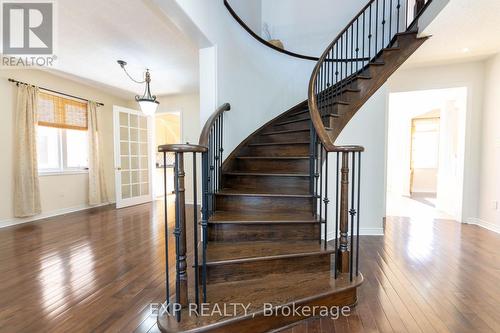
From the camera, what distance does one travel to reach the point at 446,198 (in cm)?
466

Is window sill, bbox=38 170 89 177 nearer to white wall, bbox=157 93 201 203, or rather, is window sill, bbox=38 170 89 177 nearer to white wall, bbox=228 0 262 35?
white wall, bbox=157 93 201 203

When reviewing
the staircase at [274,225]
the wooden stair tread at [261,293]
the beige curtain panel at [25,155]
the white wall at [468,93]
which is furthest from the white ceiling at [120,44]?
the white wall at [468,93]

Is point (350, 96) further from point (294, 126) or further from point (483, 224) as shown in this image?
point (483, 224)

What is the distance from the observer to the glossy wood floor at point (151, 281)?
1573 millimetres

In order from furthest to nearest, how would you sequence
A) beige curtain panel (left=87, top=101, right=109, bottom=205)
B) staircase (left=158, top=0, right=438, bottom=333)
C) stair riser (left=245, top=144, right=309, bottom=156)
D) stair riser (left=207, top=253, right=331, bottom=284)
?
beige curtain panel (left=87, top=101, right=109, bottom=205), stair riser (left=245, top=144, right=309, bottom=156), stair riser (left=207, top=253, right=331, bottom=284), staircase (left=158, top=0, right=438, bottom=333)

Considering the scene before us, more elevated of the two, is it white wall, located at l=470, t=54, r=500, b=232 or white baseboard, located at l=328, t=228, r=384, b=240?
white wall, located at l=470, t=54, r=500, b=232

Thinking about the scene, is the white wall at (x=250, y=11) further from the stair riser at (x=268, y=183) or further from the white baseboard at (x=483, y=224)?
the white baseboard at (x=483, y=224)

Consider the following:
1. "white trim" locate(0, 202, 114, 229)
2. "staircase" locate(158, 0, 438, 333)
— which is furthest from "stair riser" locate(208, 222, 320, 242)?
"white trim" locate(0, 202, 114, 229)

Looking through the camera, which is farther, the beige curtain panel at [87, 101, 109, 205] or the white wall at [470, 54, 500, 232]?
the beige curtain panel at [87, 101, 109, 205]

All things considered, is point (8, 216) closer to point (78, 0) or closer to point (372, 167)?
point (78, 0)

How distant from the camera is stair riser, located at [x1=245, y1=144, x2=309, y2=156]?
2.87m

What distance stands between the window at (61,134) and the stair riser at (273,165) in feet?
12.7

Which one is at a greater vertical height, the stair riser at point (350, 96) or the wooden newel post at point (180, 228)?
the stair riser at point (350, 96)

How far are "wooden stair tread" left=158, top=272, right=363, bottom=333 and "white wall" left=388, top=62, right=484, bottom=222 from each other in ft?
11.5
